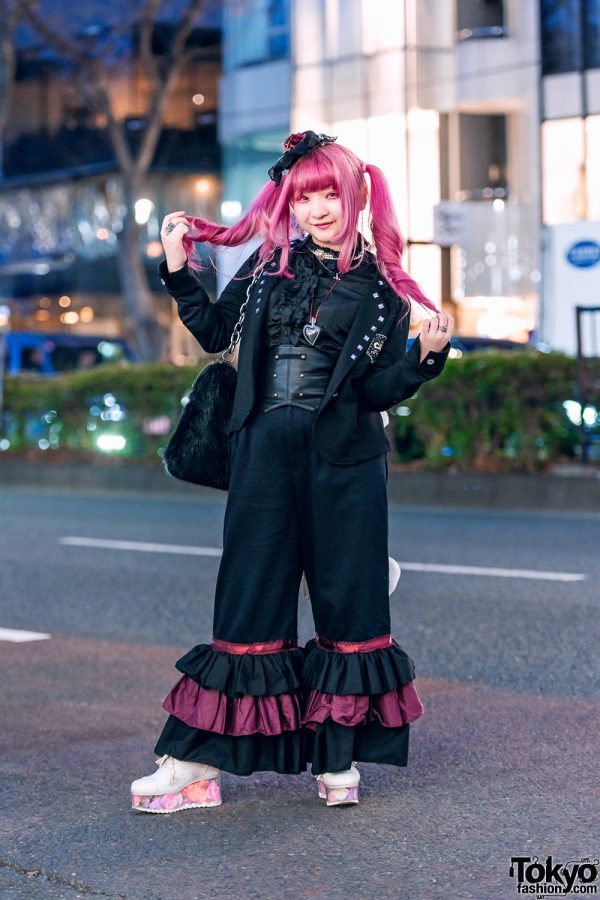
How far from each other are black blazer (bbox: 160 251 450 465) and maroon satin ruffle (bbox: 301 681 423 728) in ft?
2.03

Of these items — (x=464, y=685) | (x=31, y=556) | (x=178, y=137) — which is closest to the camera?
(x=464, y=685)

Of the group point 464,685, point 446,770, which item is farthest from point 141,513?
point 446,770

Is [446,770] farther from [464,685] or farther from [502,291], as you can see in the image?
[502,291]

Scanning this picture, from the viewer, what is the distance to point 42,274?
43562 mm

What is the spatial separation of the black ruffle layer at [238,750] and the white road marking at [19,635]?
3138 millimetres

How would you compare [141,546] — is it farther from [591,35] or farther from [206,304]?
[591,35]

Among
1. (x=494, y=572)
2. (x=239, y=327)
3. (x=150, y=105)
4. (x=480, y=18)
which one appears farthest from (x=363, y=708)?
(x=480, y=18)

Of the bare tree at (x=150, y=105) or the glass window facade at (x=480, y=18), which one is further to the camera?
the glass window facade at (x=480, y=18)

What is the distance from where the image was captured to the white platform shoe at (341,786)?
400 cm

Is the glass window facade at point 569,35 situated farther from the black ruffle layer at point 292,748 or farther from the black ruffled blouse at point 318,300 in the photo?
the black ruffle layer at point 292,748

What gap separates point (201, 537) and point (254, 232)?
7376 mm

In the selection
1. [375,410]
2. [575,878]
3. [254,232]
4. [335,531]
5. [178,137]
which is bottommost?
[575,878]

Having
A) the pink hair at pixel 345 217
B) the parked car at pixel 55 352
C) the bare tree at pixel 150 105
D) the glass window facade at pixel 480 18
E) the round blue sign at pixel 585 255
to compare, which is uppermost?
the glass window facade at pixel 480 18

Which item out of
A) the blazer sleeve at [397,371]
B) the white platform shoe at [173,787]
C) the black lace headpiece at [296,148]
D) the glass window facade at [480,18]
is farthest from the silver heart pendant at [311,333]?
the glass window facade at [480,18]
